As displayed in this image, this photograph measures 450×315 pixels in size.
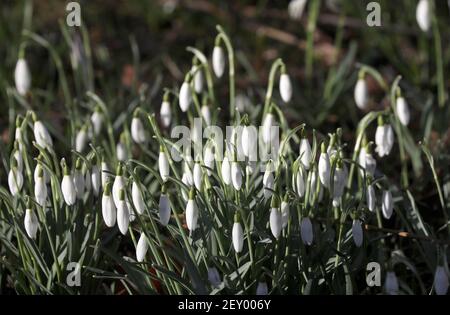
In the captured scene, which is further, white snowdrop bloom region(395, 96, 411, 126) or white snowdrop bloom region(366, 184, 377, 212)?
white snowdrop bloom region(395, 96, 411, 126)

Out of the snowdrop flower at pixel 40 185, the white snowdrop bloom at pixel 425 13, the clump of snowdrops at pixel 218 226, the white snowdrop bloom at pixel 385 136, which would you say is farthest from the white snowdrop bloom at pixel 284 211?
the white snowdrop bloom at pixel 425 13

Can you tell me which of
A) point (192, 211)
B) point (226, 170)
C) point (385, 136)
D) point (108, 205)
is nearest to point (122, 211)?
point (108, 205)

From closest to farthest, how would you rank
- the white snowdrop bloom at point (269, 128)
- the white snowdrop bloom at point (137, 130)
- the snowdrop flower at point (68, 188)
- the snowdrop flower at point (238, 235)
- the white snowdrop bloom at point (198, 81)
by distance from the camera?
the snowdrop flower at point (238, 235)
the snowdrop flower at point (68, 188)
the white snowdrop bloom at point (269, 128)
the white snowdrop bloom at point (137, 130)
the white snowdrop bloom at point (198, 81)

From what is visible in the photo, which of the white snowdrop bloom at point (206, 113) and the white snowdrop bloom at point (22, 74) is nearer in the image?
the white snowdrop bloom at point (206, 113)

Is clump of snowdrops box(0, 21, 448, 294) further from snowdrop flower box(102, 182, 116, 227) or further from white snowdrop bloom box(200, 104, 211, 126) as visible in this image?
white snowdrop bloom box(200, 104, 211, 126)

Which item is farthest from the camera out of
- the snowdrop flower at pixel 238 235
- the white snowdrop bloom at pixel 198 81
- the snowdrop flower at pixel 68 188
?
the white snowdrop bloom at pixel 198 81

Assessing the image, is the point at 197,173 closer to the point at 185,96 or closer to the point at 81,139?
the point at 185,96

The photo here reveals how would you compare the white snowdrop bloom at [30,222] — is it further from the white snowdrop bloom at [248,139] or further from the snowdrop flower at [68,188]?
the white snowdrop bloom at [248,139]

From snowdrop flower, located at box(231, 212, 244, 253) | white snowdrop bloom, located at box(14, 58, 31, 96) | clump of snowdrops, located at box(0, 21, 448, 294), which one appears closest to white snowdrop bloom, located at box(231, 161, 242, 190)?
clump of snowdrops, located at box(0, 21, 448, 294)
